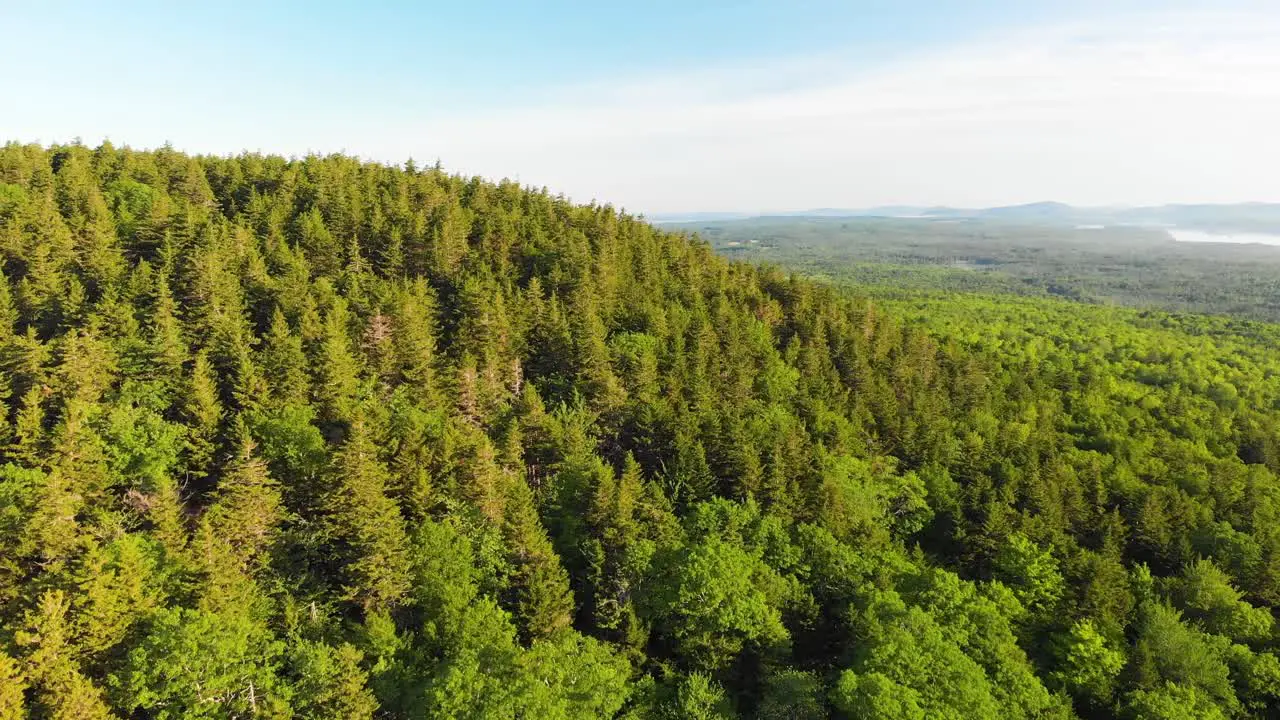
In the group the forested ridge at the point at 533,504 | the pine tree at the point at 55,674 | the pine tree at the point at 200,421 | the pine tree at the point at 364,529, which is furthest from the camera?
the pine tree at the point at 200,421

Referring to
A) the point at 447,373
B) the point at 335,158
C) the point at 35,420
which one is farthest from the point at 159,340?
the point at 335,158

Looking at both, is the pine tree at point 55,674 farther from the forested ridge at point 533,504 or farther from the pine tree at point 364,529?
the pine tree at point 364,529

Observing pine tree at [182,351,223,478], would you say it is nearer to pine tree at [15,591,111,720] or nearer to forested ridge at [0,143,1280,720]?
forested ridge at [0,143,1280,720]

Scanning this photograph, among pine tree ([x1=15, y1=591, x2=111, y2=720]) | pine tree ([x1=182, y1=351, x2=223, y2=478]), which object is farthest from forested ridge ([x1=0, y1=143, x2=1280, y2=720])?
pine tree ([x1=182, y1=351, x2=223, y2=478])

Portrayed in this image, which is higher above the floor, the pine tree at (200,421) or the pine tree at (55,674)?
the pine tree at (200,421)

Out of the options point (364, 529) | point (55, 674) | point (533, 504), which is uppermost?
point (364, 529)

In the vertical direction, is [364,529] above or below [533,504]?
above

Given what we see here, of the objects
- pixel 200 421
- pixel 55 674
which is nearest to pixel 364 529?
pixel 55 674

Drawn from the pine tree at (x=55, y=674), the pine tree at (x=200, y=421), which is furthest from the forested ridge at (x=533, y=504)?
the pine tree at (x=200, y=421)

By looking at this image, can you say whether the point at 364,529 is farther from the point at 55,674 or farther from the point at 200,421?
the point at 200,421
